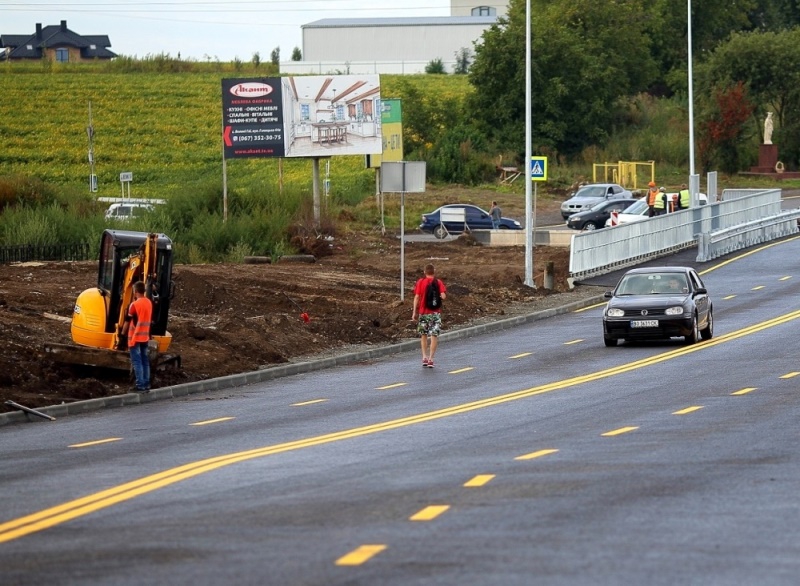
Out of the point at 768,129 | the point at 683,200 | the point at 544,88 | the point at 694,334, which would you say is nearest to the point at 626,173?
the point at 768,129

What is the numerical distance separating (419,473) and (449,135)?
68.6 metres

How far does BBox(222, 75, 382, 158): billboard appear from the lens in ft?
172

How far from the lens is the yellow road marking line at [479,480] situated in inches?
497

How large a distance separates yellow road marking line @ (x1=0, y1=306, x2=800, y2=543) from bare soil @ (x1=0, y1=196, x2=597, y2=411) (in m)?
5.88

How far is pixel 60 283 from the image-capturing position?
34281mm

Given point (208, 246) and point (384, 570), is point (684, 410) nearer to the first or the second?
point (384, 570)

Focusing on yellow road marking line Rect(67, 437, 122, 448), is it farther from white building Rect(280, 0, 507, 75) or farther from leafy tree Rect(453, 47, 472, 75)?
white building Rect(280, 0, 507, 75)

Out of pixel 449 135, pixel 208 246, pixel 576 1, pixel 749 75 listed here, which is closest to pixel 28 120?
pixel 449 135

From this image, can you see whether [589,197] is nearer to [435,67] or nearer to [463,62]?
[435,67]

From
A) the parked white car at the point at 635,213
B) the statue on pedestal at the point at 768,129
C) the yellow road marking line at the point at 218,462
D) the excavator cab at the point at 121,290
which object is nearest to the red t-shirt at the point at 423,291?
the yellow road marking line at the point at 218,462

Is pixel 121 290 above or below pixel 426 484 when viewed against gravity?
above

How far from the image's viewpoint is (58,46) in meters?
178

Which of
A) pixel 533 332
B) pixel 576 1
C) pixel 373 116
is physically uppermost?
pixel 576 1

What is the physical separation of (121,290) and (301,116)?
96.7 ft
